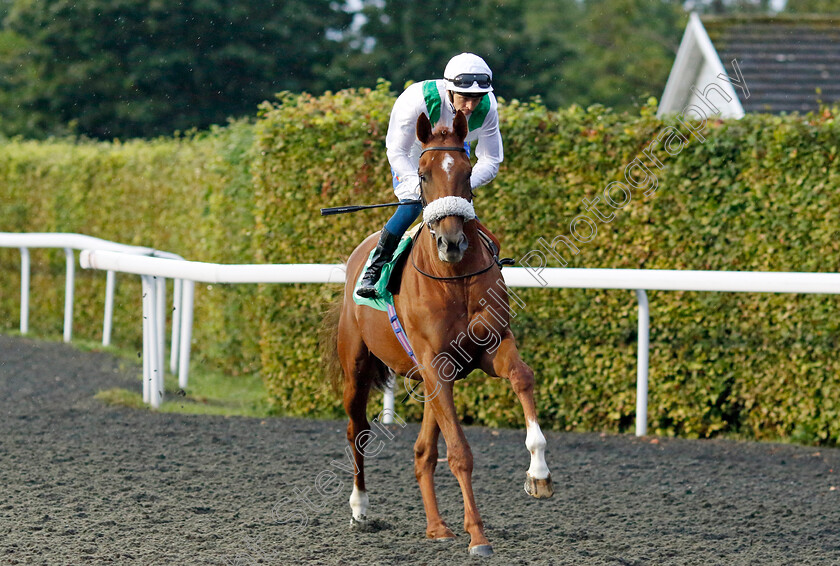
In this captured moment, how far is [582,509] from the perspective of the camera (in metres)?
4.95

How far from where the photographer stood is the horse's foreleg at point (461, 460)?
13.2ft

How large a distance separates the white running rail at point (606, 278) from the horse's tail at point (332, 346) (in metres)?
0.37

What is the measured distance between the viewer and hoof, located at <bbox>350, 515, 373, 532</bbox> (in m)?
4.67

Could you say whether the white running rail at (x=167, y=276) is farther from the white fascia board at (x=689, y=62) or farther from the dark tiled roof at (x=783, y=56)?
the white fascia board at (x=689, y=62)

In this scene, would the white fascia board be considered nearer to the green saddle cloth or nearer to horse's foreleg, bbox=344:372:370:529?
horse's foreleg, bbox=344:372:370:529

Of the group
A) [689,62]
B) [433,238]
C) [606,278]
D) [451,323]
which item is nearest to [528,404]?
[451,323]

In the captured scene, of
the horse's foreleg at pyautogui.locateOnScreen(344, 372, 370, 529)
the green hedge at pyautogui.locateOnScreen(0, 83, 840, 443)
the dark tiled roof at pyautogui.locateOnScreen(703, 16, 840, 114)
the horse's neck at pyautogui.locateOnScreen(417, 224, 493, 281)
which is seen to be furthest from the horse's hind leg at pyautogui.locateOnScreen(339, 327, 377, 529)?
the dark tiled roof at pyautogui.locateOnScreen(703, 16, 840, 114)

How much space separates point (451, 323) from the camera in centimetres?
421

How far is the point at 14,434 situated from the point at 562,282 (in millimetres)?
3710

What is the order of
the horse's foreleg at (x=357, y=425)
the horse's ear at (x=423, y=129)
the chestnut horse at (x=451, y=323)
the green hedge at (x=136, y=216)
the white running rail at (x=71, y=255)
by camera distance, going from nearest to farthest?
1. the chestnut horse at (x=451, y=323)
2. the horse's ear at (x=423, y=129)
3. the horse's foreleg at (x=357, y=425)
4. the white running rail at (x=71, y=255)
5. the green hedge at (x=136, y=216)

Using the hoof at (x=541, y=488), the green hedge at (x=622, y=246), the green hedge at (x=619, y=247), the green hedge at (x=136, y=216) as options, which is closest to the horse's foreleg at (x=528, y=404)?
the hoof at (x=541, y=488)

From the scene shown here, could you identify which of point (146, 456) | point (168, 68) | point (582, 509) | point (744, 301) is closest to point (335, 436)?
point (146, 456)

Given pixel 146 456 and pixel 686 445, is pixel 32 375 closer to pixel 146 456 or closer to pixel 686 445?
pixel 146 456

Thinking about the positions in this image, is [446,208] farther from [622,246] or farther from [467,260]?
[622,246]
